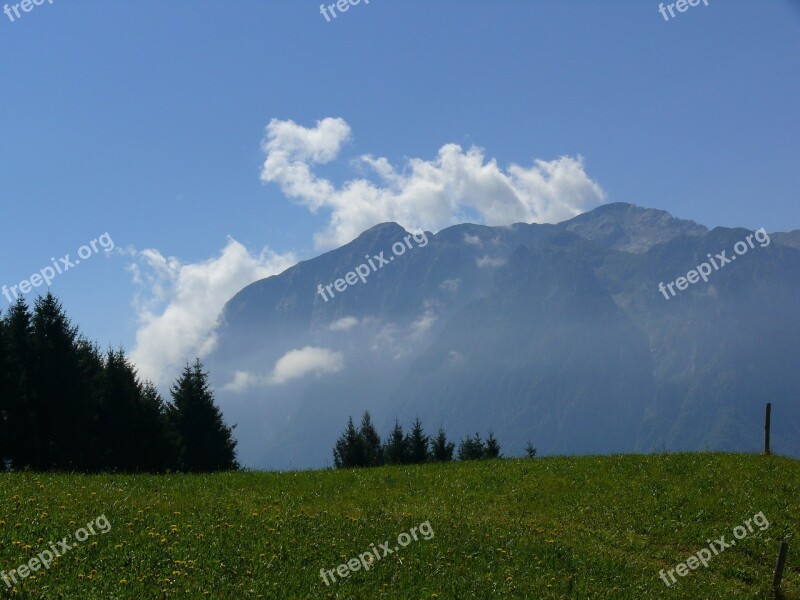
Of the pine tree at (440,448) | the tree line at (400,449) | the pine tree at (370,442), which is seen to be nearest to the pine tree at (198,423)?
the tree line at (400,449)

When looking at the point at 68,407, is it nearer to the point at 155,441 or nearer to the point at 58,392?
the point at 58,392

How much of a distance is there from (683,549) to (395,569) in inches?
424

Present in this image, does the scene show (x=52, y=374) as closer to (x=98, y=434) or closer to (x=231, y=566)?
(x=98, y=434)

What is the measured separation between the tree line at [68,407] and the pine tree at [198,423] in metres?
1.91

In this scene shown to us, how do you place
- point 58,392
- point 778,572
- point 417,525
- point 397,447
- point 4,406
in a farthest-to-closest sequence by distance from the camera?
Answer: point 397,447, point 58,392, point 4,406, point 417,525, point 778,572

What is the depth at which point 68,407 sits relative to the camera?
128 feet

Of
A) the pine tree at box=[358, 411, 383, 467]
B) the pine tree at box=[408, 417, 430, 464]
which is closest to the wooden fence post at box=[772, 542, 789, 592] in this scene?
the pine tree at box=[408, 417, 430, 464]

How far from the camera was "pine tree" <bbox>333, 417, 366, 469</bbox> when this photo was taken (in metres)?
61.8

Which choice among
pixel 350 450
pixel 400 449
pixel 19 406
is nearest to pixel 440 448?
pixel 400 449

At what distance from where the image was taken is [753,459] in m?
32.7

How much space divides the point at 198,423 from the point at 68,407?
14.3 metres

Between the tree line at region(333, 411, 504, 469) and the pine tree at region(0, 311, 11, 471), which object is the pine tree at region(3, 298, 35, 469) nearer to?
the pine tree at region(0, 311, 11, 471)

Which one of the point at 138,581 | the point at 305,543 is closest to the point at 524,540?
the point at 305,543

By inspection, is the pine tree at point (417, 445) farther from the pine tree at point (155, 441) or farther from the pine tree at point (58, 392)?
the pine tree at point (58, 392)
